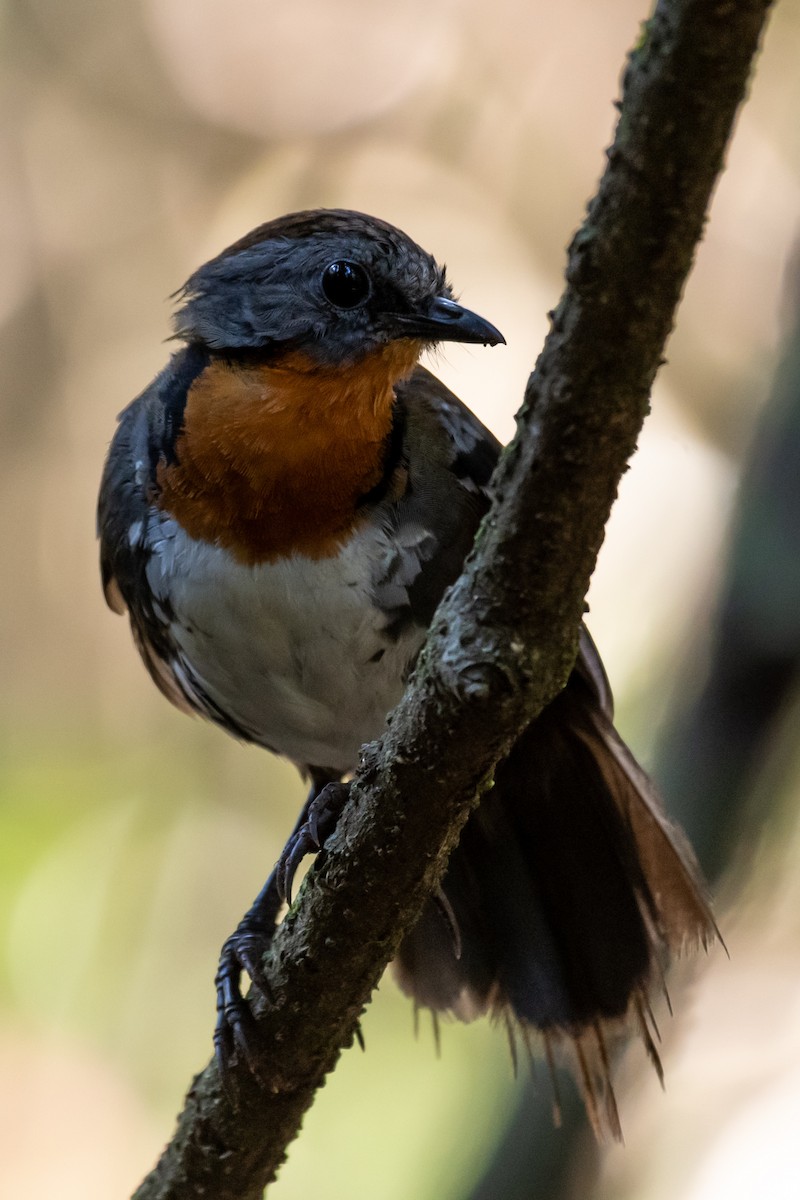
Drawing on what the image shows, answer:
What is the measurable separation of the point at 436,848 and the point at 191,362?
1574 millimetres

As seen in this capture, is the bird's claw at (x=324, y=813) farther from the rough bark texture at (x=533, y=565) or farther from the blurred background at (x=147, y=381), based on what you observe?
the blurred background at (x=147, y=381)

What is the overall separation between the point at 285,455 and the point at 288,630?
393mm

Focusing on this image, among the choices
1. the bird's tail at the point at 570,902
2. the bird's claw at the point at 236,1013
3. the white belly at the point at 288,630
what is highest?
the white belly at the point at 288,630

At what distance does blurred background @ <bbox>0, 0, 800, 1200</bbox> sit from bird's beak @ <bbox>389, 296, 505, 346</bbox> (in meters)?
1.35

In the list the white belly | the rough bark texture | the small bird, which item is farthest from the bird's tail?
the rough bark texture

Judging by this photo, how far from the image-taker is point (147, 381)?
6.13m

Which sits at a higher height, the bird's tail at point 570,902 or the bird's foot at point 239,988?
the bird's tail at point 570,902

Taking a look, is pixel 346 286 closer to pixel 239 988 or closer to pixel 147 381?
pixel 239 988

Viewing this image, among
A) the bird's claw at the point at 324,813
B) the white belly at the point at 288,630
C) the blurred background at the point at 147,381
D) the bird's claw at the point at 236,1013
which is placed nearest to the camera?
the bird's claw at the point at 324,813

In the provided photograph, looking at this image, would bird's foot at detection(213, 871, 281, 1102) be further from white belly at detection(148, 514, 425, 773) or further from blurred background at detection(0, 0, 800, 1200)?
blurred background at detection(0, 0, 800, 1200)

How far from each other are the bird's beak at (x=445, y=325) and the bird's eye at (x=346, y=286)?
10 centimetres

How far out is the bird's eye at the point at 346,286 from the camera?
3125mm

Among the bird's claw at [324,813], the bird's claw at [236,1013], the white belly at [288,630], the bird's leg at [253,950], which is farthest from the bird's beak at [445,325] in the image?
the bird's claw at [236,1013]

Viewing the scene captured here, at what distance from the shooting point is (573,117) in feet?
20.6
